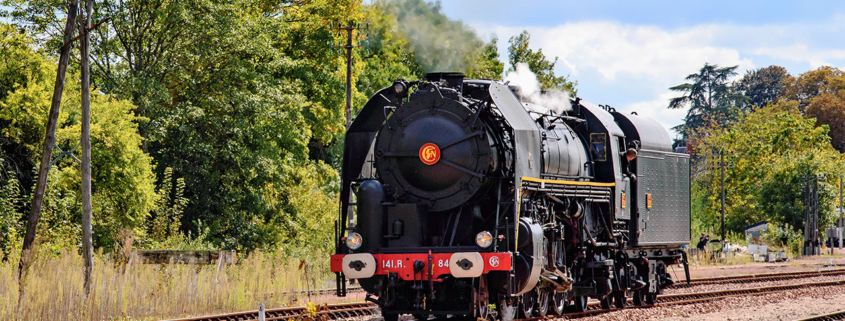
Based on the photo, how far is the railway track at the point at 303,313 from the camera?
1206 cm

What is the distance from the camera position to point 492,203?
11.0 meters

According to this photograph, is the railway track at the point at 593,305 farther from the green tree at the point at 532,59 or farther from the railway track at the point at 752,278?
the green tree at the point at 532,59

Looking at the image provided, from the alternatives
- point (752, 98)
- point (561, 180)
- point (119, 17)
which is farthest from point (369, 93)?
point (752, 98)

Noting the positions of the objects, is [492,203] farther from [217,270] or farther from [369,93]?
[369,93]

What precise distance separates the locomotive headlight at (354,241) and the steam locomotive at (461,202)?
0.04 feet

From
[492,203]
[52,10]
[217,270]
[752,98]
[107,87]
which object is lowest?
[217,270]

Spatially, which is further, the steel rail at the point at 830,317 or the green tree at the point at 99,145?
the green tree at the point at 99,145

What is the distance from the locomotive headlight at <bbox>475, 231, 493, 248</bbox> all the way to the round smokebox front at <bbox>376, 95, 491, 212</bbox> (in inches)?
21.7

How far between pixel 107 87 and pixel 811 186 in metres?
38.5

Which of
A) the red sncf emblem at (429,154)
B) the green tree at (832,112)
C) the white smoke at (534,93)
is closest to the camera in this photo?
the red sncf emblem at (429,154)

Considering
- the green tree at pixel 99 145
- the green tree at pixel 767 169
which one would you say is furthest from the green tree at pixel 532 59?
the green tree at pixel 99 145

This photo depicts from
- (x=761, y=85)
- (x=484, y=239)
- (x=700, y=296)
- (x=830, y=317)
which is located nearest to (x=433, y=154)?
(x=484, y=239)

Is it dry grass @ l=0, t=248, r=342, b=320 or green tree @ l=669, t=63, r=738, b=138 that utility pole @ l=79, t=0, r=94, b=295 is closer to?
dry grass @ l=0, t=248, r=342, b=320

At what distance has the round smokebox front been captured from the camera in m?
10.7
